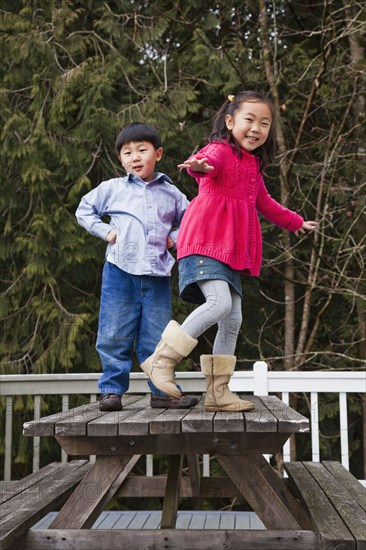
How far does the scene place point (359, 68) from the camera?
265 inches

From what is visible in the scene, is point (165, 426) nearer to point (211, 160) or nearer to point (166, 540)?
point (166, 540)

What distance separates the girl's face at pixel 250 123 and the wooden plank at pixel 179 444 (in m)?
1.05

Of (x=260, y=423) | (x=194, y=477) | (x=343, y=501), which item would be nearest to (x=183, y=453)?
(x=260, y=423)

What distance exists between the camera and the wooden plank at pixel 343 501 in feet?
8.27

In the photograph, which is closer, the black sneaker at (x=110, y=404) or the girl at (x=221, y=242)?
the girl at (x=221, y=242)

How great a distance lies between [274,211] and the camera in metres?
3.29

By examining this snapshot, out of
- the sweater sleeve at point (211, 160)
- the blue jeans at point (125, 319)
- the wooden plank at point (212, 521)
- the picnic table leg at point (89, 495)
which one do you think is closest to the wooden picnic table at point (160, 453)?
the picnic table leg at point (89, 495)

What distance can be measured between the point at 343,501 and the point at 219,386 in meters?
0.68

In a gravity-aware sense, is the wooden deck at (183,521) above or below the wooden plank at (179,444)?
below

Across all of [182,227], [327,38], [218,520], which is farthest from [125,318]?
[327,38]

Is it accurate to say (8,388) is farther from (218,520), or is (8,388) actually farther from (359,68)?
(359,68)

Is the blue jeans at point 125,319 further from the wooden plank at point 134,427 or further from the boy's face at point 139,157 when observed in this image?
the wooden plank at point 134,427

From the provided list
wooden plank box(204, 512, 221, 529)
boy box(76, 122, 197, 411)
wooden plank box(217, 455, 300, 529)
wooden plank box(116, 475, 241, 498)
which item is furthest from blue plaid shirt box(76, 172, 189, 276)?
wooden plank box(204, 512, 221, 529)

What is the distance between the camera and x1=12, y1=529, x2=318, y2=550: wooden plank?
2.56 metres
